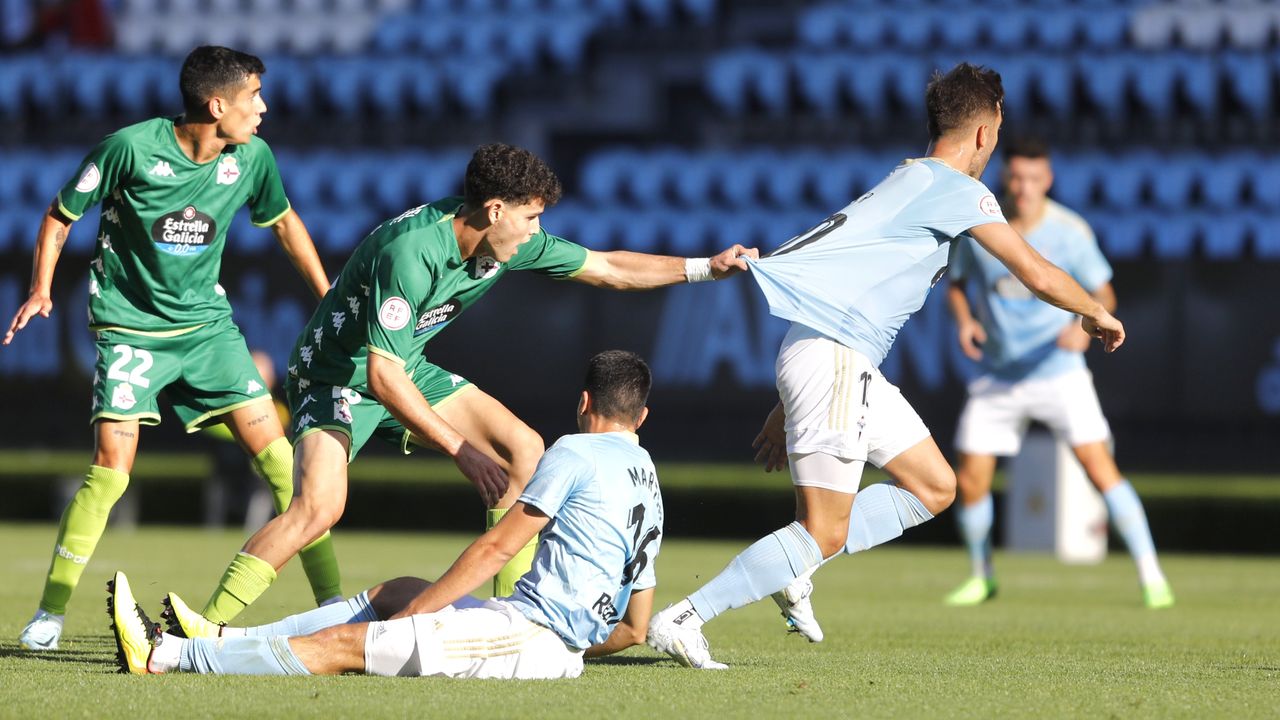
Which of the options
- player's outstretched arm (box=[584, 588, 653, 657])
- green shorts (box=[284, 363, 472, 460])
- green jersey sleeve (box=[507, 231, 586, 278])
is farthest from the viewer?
green jersey sleeve (box=[507, 231, 586, 278])

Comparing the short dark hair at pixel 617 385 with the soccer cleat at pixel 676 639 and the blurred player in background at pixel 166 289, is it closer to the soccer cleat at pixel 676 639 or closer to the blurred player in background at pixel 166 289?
the soccer cleat at pixel 676 639

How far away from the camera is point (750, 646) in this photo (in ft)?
21.9

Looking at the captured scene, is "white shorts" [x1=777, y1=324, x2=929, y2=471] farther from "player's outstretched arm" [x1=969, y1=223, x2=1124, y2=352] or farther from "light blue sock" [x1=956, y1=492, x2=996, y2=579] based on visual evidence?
"light blue sock" [x1=956, y1=492, x2=996, y2=579]

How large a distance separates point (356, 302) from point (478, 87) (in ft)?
45.1

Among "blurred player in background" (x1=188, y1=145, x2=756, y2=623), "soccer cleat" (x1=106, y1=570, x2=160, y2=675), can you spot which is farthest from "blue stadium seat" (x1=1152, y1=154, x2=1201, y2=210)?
"soccer cleat" (x1=106, y1=570, x2=160, y2=675)

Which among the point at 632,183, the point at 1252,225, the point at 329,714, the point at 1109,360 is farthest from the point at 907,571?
the point at 329,714

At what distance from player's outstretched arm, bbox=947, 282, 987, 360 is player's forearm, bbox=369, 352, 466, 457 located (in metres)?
4.63

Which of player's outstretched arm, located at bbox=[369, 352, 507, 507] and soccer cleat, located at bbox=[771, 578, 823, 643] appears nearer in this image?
player's outstretched arm, located at bbox=[369, 352, 507, 507]

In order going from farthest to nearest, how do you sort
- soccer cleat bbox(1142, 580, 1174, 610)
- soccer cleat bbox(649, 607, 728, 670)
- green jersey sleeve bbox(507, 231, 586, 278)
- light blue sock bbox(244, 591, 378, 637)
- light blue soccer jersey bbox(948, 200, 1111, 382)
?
light blue soccer jersey bbox(948, 200, 1111, 382) < soccer cleat bbox(1142, 580, 1174, 610) < green jersey sleeve bbox(507, 231, 586, 278) < soccer cleat bbox(649, 607, 728, 670) < light blue sock bbox(244, 591, 378, 637)

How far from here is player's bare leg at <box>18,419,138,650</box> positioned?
6.12 m

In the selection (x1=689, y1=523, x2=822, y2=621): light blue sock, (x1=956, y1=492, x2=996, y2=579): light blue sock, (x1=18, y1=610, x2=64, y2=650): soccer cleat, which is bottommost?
(x1=956, y1=492, x2=996, y2=579): light blue sock

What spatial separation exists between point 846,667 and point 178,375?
8.48ft

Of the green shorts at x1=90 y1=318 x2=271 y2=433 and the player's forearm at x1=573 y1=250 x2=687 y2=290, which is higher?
the player's forearm at x1=573 y1=250 x2=687 y2=290

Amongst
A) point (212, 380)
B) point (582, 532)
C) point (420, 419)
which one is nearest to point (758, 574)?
point (582, 532)
